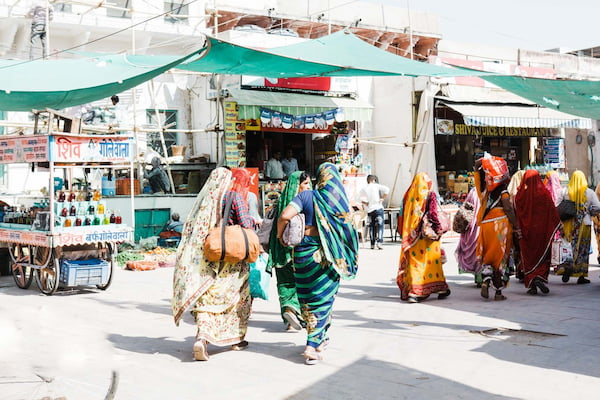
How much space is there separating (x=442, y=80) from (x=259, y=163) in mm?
5040

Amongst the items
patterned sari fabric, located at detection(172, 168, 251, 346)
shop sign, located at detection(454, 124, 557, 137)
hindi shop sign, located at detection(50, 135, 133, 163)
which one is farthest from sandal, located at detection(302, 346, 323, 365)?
shop sign, located at detection(454, 124, 557, 137)

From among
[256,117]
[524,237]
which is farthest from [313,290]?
[256,117]

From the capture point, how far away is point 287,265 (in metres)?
6.68

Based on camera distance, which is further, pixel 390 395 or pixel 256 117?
pixel 256 117

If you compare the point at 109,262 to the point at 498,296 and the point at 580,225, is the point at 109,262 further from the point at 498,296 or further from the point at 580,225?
the point at 580,225

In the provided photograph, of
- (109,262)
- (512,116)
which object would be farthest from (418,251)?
(512,116)

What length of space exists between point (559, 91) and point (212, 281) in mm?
5873

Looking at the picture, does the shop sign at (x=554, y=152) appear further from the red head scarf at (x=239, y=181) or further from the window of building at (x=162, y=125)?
the red head scarf at (x=239, y=181)

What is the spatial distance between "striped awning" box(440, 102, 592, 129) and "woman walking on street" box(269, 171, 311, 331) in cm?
1071

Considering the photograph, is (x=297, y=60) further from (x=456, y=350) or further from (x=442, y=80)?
(x=442, y=80)

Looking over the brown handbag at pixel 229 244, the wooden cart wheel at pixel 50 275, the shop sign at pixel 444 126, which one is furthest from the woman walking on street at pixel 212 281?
the shop sign at pixel 444 126

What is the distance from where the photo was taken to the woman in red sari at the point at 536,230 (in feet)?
26.9

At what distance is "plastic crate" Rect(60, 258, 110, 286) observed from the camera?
8.84 metres

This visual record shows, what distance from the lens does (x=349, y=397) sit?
4441mm
